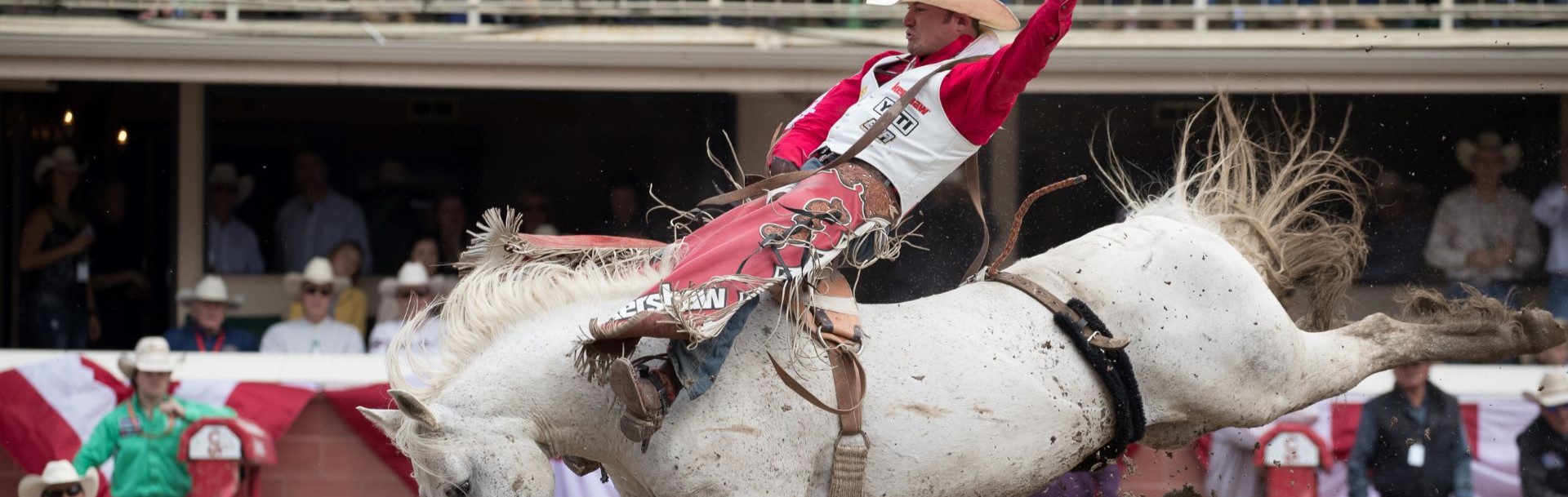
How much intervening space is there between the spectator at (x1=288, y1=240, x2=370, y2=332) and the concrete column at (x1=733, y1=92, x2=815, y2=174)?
196cm

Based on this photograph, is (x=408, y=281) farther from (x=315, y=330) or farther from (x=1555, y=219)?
(x=1555, y=219)

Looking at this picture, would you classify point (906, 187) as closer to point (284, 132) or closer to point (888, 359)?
point (888, 359)

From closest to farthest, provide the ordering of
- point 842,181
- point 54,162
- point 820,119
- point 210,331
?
point 842,181 → point 820,119 → point 210,331 → point 54,162

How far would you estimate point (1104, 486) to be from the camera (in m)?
5.64

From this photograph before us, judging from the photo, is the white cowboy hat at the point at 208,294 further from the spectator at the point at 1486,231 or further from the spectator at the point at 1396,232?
the spectator at the point at 1486,231

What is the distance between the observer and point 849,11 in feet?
25.3

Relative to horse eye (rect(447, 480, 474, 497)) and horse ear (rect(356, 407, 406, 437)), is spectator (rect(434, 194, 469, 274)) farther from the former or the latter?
horse eye (rect(447, 480, 474, 497))

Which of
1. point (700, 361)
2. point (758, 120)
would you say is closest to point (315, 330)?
point (758, 120)

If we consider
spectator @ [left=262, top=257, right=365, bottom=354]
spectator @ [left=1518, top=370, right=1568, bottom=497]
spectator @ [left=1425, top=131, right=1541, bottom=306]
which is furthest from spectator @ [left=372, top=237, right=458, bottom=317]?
spectator @ [left=1518, top=370, right=1568, bottom=497]

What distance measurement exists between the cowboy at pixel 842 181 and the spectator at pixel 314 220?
15.4 ft

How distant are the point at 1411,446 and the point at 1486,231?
138cm

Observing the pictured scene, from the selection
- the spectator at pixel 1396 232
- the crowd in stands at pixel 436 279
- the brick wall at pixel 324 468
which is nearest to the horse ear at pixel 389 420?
the crowd in stands at pixel 436 279

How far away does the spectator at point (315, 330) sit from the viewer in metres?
7.19

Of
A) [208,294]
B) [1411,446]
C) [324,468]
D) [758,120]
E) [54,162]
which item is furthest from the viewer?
[54,162]
